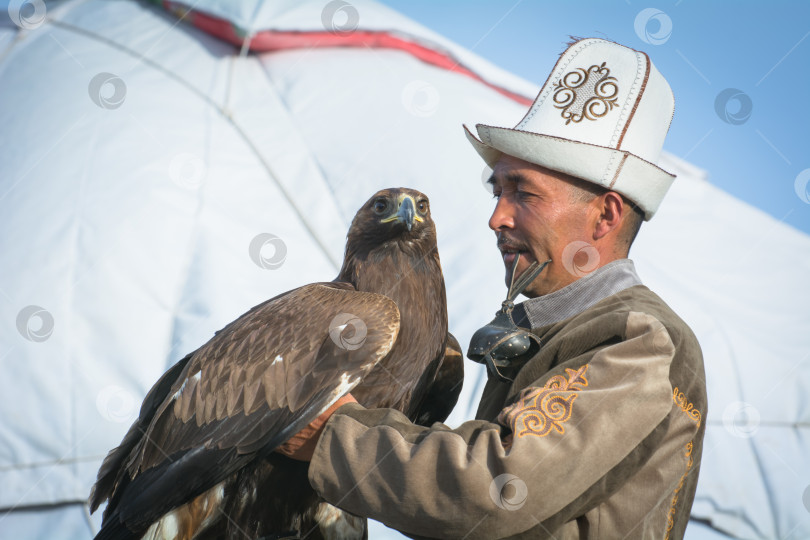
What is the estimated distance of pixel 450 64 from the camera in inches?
234

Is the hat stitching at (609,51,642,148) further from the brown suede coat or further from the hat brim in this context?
the brown suede coat

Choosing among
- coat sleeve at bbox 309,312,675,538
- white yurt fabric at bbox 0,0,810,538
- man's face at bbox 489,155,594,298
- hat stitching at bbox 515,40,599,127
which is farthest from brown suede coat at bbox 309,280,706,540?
white yurt fabric at bbox 0,0,810,538

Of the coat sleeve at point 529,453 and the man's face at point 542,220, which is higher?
the man's face at point 542,220

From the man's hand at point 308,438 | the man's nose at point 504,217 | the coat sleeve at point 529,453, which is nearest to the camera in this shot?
the coat sleeve at point 529,453

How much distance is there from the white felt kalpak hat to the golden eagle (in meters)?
0.56

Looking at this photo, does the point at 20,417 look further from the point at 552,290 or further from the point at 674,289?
the point at 674,289

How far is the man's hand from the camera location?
194cm

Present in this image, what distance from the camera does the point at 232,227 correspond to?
472 centimetres

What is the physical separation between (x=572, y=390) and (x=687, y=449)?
32 cm

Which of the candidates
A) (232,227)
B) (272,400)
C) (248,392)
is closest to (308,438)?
(272,400)

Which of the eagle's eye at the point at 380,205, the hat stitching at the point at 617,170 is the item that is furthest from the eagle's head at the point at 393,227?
the hat stitching at the point at 617,170

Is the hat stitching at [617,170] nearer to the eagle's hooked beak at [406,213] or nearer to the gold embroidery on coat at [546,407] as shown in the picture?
the gold embroidery on coat at [546,407]

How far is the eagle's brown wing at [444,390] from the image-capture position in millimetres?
2490

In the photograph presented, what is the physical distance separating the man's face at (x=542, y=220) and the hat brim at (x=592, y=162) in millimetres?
41
